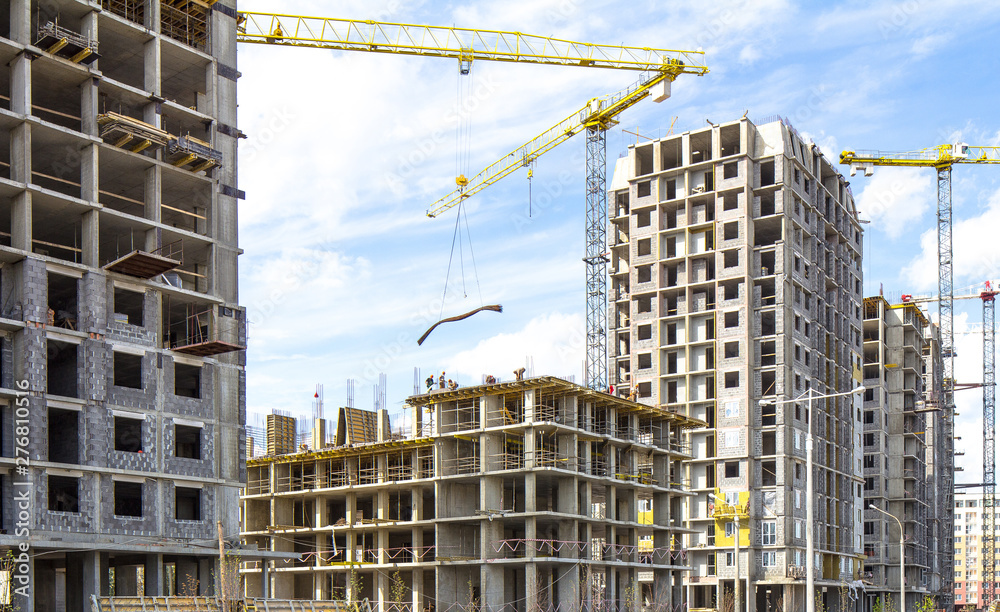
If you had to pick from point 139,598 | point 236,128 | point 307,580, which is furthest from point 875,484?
point 139,598

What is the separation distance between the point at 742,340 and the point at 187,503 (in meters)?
57.7

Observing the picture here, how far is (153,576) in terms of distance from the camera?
5941 centimetres

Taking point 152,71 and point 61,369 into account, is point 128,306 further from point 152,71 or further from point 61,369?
point 152,71

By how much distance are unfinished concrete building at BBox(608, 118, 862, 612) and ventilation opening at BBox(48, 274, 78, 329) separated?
53682 mm

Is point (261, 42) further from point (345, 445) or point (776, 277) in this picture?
point (776, 277)

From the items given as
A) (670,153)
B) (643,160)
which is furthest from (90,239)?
(670,153)

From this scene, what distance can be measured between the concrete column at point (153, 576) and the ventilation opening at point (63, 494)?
4852 mm

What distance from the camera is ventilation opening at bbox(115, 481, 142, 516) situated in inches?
2382

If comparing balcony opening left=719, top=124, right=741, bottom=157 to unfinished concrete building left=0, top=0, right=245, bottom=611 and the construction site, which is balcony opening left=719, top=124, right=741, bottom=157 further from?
unfinished concrete building left=0, top=0, right=245, bottom=611

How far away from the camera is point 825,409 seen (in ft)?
376

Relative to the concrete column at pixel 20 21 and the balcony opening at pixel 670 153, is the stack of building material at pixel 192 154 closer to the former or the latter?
the concrete column at pixel 20 21

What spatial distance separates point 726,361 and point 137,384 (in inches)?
2339

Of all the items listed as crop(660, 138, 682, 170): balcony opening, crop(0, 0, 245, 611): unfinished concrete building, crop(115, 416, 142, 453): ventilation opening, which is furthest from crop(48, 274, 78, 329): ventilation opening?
crop(660, 138, 682, 170): balcony opening

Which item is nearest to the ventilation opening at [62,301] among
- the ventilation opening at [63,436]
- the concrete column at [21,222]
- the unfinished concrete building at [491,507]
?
the concrete column at [21,222]
